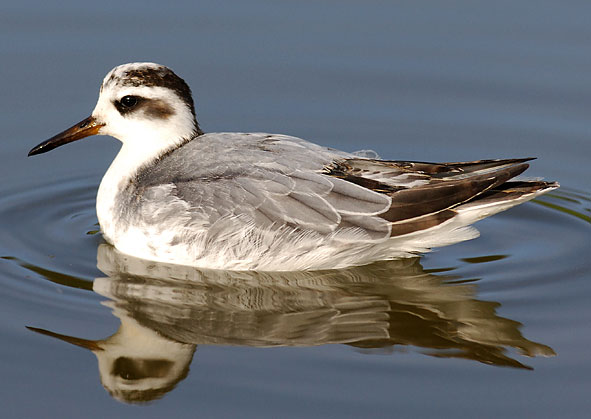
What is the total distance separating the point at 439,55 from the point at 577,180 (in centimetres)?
298

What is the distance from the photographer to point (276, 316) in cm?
952

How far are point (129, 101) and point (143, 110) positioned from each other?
0.16 metres

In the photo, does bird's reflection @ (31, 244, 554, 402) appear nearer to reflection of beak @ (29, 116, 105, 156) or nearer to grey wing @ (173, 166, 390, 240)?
grey wing @ (173, 166, 390, 240)

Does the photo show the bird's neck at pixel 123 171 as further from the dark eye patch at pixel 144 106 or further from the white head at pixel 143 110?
Result: the dark eye patch at pixel 144 106

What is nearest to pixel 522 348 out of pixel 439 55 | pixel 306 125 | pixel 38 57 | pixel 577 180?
pixel 577 180

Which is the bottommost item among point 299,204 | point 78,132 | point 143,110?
point 299,204

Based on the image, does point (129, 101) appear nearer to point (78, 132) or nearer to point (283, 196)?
point (78, 132)

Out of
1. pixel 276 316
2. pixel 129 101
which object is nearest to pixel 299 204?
pixel 276 316

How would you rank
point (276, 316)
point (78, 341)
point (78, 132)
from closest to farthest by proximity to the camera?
1. point (78, 341)
2. point (276, 316)
3. point (78, 132)

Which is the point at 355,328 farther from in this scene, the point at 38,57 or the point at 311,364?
the point at 38,57

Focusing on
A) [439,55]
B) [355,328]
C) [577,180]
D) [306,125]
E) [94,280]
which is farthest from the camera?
[439,55]

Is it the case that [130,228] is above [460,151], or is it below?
below

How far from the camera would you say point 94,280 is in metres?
10.1

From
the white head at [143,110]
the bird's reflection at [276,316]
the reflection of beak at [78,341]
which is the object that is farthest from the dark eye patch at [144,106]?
the reflection of beak at [78,341]
